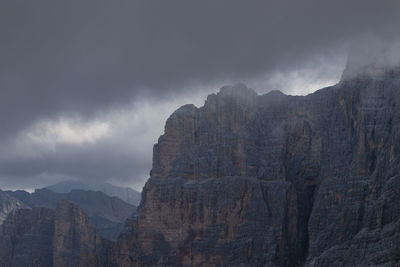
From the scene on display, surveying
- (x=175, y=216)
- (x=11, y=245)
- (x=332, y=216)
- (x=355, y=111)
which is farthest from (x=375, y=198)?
(x=11, y=245)

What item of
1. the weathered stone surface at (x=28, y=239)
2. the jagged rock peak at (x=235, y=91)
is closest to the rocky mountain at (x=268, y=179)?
the jagged rock peak at (x=235, y=91)

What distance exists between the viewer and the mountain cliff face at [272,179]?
421ft

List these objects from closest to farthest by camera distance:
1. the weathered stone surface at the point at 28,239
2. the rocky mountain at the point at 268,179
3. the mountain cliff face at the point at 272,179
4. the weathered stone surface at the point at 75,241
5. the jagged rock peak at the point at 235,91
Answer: the mountain cliff face at the point at 272,179 < the rocky mountain at the point at 268,179 < the jagged rock peak at the point at 235,91 < the weathered stone surface at the point at 75,241 < the weathered stone surface at the point at 28,239

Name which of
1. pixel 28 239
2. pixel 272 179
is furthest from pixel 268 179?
pixel 28 239

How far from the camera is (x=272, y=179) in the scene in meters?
148

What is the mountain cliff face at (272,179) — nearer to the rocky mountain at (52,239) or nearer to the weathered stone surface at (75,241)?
the weathered stone surface at (75,241)

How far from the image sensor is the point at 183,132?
159 metres

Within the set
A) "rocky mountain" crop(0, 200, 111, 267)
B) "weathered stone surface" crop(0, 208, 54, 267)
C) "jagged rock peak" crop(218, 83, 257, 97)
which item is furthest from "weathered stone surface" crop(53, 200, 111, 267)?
"jagged rock peak" crop(218, 83, 257, 97)

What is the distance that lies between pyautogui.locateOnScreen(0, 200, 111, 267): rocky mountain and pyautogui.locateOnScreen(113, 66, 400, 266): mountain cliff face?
34.5 ft

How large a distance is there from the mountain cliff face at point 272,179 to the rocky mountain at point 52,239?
10.5 metres

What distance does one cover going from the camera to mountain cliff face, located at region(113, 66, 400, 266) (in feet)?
421

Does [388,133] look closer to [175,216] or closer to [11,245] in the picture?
[175,216]

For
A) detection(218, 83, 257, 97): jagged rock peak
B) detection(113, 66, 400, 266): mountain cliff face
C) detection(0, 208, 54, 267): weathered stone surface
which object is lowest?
detection(0, 208, 54, 267): weathered stone surface

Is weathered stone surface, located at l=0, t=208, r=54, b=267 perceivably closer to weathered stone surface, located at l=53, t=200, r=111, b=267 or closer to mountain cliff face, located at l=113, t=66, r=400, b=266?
weathered stone surface, located at l=53, t=200, r=111, b=267
